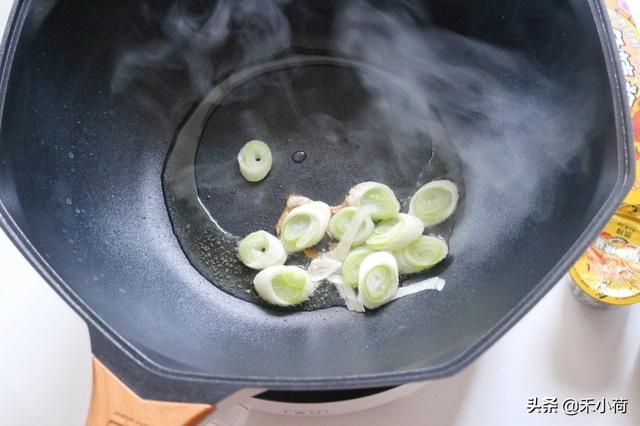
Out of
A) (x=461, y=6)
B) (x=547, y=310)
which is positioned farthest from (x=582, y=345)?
(x=461, y=6)

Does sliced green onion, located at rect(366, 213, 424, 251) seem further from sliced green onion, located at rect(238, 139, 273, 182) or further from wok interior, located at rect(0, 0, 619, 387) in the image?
sliced green onion, located at rect(238, 139, 273, 182)

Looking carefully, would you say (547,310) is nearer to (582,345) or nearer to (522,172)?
(582,345)

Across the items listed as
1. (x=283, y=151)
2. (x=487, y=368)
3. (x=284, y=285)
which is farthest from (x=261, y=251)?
(x=487, y=368)

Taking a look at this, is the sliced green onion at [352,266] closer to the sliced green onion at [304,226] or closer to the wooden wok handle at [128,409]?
the sliced green onion at [304,226]

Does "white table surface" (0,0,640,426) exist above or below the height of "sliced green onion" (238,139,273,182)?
below

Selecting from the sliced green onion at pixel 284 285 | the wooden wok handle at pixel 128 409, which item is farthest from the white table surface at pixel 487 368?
the wooden wok handle at pixel 128 409

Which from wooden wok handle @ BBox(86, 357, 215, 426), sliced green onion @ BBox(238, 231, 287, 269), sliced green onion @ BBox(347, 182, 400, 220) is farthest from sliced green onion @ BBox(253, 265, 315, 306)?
wooden wok handle @ BBox(86, 357, 215, 426)

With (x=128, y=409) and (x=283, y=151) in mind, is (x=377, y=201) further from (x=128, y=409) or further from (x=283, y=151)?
(x=128, y=409)
